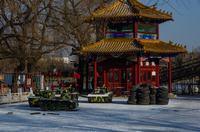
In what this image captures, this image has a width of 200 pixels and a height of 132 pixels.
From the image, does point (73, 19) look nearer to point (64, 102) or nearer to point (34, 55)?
point (34, 55)

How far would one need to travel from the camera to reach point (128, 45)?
25328mm

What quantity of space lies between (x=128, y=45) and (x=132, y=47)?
2.03 ft

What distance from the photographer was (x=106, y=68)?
26.5 meters

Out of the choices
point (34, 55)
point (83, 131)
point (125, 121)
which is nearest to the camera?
point (83, 131)

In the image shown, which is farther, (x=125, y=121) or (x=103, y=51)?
(x=103, y=51)

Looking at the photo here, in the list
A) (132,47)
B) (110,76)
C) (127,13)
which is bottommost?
(110,76)

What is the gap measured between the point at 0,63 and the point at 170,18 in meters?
19.9

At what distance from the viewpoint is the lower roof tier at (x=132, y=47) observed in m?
24.4

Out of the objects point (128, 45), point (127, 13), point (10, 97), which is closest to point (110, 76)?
point (128, 45)

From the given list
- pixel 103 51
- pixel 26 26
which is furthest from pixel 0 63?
pixel 103 51

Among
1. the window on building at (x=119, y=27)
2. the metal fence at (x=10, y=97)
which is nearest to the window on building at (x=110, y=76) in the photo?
the window on building at (x=119, y=27)

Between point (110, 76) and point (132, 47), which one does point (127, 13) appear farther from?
point (110, 76)

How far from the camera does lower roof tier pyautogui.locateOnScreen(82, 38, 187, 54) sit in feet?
80.0

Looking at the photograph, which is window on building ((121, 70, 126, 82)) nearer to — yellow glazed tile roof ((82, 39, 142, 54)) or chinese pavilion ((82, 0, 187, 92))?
chinese pavilion ((82, 0, 187, 92))
